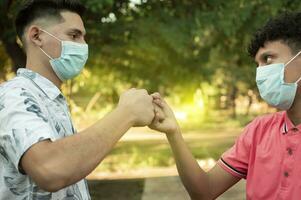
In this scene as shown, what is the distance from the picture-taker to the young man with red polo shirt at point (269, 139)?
2189 mm

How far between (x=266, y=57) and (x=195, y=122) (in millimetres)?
21496

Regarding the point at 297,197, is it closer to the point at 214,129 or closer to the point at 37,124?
the point at 37,124

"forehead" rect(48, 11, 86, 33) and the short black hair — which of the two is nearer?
"forehead" rect(48, 11, 86, 33)

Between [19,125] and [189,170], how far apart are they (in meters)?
1.10

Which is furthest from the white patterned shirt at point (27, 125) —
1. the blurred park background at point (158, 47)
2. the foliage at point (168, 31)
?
the foliage at point (168, 31)

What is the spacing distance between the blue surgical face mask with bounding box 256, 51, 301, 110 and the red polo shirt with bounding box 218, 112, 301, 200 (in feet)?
0.23

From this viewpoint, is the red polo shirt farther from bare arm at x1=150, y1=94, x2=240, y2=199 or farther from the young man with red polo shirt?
bare arm at x1=150, y1=94, x2=240, y2=199

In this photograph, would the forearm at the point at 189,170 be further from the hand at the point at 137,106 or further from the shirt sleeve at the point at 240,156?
the hand at the point at 137,106

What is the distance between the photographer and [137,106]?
1.73 meters

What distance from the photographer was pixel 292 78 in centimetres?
231

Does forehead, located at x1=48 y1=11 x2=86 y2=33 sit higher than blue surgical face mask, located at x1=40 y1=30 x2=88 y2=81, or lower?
higher

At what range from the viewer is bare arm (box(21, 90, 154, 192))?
1.49 metres

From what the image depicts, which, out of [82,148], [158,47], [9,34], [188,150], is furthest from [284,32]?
[158,47]

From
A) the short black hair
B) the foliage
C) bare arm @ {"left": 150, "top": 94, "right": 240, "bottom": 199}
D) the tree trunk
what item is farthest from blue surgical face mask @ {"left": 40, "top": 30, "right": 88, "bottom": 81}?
the tree trunk
